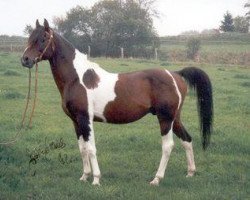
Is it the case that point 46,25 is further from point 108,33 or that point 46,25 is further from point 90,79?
point 108,33

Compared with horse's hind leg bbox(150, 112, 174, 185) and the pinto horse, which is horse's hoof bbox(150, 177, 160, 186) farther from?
horse's hind leg bbox(150, 112, 174, 185)

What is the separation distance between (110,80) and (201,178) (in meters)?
2.22

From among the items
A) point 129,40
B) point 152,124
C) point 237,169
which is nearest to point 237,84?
point 152,124

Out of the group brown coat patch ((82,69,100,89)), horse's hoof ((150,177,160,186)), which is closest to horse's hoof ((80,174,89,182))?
horse's hoof ((150,177,160,186))

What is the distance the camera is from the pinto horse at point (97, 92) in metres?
6.97

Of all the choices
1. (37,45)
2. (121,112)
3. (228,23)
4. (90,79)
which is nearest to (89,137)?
(121,112)

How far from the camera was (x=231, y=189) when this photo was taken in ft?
21.7

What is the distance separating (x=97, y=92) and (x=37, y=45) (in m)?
1.22

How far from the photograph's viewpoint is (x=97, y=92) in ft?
23.2

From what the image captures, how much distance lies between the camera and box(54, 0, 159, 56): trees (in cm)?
4422

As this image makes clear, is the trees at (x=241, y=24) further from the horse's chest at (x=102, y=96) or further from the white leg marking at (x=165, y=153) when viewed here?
the horse's chest at (x=102, y=96)

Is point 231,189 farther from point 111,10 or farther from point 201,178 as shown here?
point 111,10

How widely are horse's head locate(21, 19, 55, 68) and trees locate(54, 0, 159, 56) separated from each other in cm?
3689

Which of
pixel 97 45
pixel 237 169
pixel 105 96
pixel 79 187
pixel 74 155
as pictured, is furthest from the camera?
pixel 97 45
